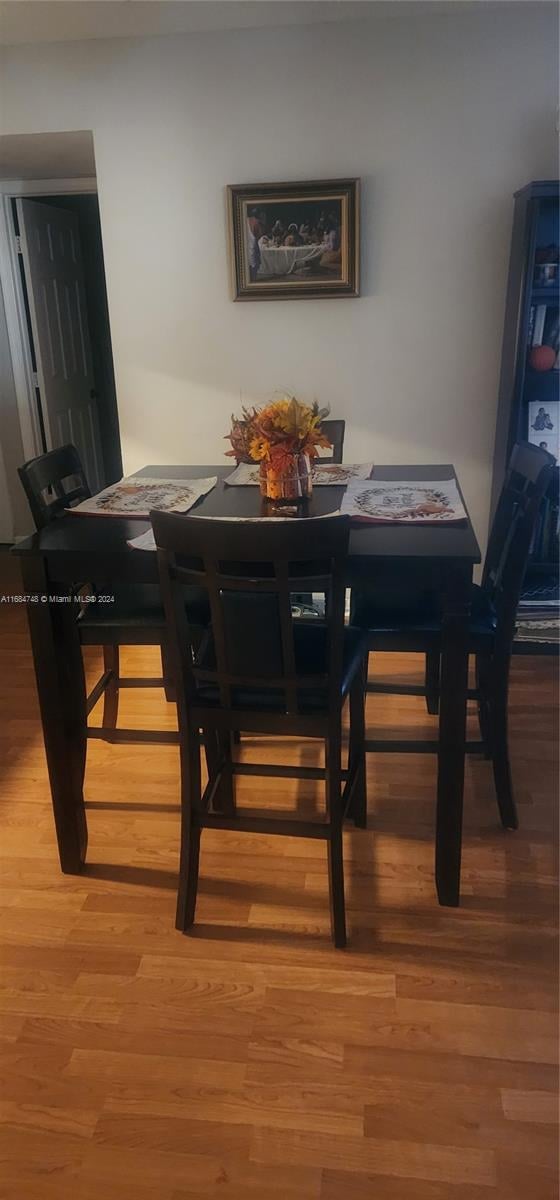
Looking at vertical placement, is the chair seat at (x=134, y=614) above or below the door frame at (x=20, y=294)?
below

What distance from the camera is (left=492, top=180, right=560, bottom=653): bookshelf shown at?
9.09ft

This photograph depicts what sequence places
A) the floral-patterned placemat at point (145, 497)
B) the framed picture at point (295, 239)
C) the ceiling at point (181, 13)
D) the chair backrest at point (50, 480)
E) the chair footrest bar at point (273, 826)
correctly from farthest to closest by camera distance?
the framed picture at point (295, 239) < the ceiling at point (181, 13) < the chair backrest at point (50, 480) < the floral-patterned placemat at point (145, 497) < the chair footrest bar at point (273, 826)

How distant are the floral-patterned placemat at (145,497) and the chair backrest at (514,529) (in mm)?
824

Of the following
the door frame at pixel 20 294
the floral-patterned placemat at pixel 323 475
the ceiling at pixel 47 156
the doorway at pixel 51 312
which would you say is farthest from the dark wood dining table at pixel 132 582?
the door frame at pixel 20 294

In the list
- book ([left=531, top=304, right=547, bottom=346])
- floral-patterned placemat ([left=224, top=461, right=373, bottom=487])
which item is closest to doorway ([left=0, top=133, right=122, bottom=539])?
floral-patterned placemat ([left=224, top=461, right=373, bottom=487])

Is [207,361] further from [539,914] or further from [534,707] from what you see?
[539,914]

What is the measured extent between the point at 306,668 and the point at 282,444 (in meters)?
0.57

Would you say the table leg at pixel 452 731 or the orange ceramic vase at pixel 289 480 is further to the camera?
the orange ceramic vase at pixel 289 480

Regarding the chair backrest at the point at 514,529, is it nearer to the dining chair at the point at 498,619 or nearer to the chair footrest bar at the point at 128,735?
the dining chair at the point at 498,619

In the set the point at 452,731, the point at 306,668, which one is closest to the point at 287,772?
the point at 306,668

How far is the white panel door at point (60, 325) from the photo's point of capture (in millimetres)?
4215

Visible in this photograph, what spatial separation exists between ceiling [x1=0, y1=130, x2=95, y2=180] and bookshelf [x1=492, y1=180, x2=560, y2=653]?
1.85 meters

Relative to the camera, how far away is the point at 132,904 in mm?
1856

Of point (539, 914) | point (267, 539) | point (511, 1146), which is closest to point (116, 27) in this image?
point (267, 539)
